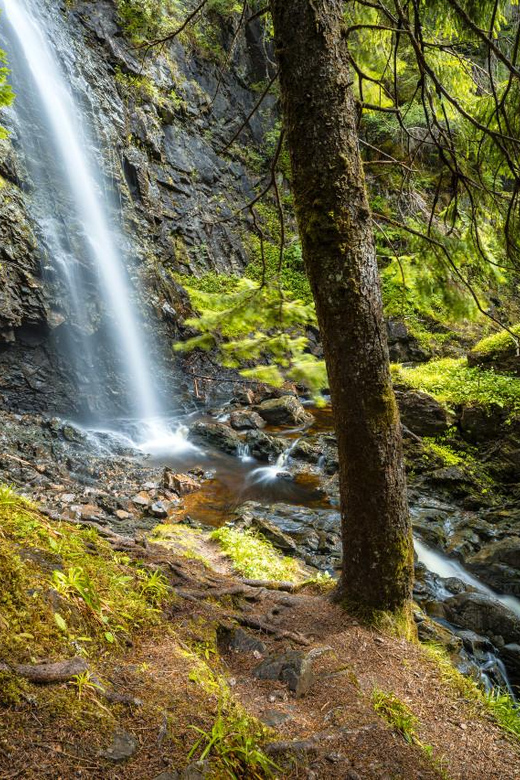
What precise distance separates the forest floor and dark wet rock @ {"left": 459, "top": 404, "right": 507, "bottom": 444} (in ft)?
23.1

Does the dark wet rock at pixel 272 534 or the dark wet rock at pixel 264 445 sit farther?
the dark wet rock at pixel 264 445

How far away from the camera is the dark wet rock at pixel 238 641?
2.84 metres

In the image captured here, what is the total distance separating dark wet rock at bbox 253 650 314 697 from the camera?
8.29 feet

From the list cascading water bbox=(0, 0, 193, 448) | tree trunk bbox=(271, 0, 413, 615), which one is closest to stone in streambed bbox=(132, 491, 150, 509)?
cascading water bbox=(0, 0, 193, 448)


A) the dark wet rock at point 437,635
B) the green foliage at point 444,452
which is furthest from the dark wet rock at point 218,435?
the dark wet rock at point 437,635

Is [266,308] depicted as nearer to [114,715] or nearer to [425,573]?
[114,715]

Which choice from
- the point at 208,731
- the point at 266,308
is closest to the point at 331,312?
the point at 266,308

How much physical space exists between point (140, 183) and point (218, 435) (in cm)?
1150

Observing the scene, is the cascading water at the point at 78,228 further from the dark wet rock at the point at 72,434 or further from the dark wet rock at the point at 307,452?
the dark wet rock at the point at 307,452

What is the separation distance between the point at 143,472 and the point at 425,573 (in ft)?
19.6

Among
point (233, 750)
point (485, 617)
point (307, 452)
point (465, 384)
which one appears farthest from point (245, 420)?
point (233, 750)

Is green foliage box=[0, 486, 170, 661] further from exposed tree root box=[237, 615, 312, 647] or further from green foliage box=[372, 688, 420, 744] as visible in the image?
green foliage box=[372, 688, 420, 744]

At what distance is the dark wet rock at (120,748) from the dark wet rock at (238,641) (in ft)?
4.35

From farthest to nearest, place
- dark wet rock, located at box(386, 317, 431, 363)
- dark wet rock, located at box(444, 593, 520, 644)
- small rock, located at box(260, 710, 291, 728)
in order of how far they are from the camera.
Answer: dark wet rock, located at box(386, 317, 431, 363), dark wet rock, located at box(444, 593, 520, 644), small rock, located at box(260, 710, 291, 728)
